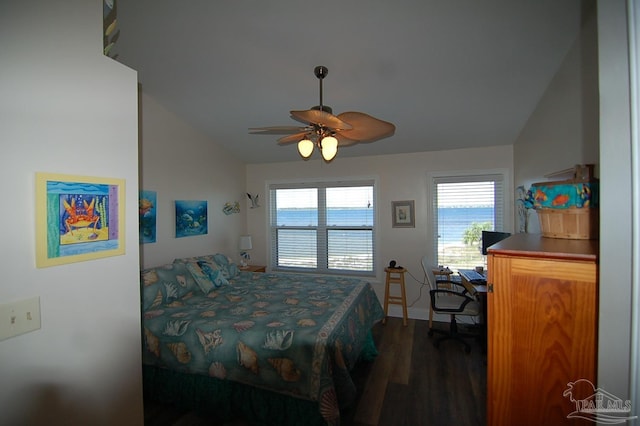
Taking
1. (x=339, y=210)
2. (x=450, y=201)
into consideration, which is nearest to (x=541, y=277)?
(x=450, y=201)

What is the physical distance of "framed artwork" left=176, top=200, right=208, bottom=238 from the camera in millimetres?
3436

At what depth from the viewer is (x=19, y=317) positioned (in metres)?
0.84

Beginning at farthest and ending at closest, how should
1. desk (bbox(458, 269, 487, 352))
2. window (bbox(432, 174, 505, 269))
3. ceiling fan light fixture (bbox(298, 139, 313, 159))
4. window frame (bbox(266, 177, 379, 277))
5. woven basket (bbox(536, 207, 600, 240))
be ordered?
window frame (bbox(266, 177, 379, 277))
window (bbox(432, 174, 505, 269))
desk (bbox(458, 269, 487, 352))
ceiling fan light fixture (bbox(298, 139, 313, 159))
woven basket (bbox(536, 207, 600, 240))

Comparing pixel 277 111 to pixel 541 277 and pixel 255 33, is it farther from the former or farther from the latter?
pixel 541 277

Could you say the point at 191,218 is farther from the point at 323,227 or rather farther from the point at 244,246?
the point at 323,227

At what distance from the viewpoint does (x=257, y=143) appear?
158 inches

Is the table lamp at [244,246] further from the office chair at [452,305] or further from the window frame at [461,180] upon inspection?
the window frame at [461,180]

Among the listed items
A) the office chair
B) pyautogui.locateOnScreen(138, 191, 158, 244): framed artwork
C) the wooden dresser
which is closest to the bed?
pyautogui.locateOnScreen(138, 191, 158, 244): framed artwork

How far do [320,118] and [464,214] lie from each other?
2.96 metres

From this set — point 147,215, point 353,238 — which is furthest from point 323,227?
point 147,215

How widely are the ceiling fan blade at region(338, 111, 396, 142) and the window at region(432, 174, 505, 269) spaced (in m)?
2.22

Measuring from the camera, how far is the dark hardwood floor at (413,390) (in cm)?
202

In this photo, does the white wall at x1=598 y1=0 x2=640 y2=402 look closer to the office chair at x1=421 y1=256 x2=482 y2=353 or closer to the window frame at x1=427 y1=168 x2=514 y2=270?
the office chair at x1=421 y1=256 x2=482 y2=353

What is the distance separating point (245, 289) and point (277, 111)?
82.9 inches
